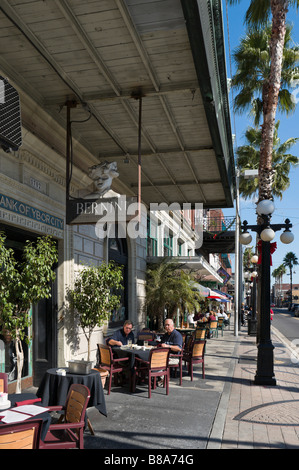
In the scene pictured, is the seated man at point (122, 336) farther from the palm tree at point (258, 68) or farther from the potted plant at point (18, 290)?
the palm tree at point (258, 68)

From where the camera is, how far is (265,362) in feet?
32.7

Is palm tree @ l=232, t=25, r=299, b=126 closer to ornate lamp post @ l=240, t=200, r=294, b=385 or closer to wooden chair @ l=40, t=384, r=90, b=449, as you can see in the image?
ornate lamp post @ l=240, t=200, r=294, b=385

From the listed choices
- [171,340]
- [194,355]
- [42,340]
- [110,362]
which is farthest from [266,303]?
[42,340]

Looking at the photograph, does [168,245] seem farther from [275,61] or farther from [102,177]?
[102,177]

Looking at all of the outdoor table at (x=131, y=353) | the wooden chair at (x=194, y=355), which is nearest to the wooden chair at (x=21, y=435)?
the outdoor table at (x=131, y=353)

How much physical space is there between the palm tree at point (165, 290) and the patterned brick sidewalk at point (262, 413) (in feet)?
14.9

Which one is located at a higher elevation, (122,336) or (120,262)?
(120,262)

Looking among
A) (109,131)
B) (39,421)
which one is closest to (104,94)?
(109,131)

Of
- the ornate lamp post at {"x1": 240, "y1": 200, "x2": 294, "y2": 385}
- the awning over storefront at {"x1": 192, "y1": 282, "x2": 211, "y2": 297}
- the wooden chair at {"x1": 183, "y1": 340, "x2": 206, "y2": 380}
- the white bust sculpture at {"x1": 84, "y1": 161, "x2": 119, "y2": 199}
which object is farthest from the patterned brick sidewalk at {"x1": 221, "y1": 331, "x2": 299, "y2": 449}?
the awning over storefront at {"x1": 192, "y1": 282, "x2": 211, "y2": 297}

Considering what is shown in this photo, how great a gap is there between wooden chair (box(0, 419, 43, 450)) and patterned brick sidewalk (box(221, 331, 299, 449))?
9.72ft

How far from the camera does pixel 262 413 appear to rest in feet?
24.5

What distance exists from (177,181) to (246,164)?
13.7 metres

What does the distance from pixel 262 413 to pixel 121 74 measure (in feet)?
20.8
